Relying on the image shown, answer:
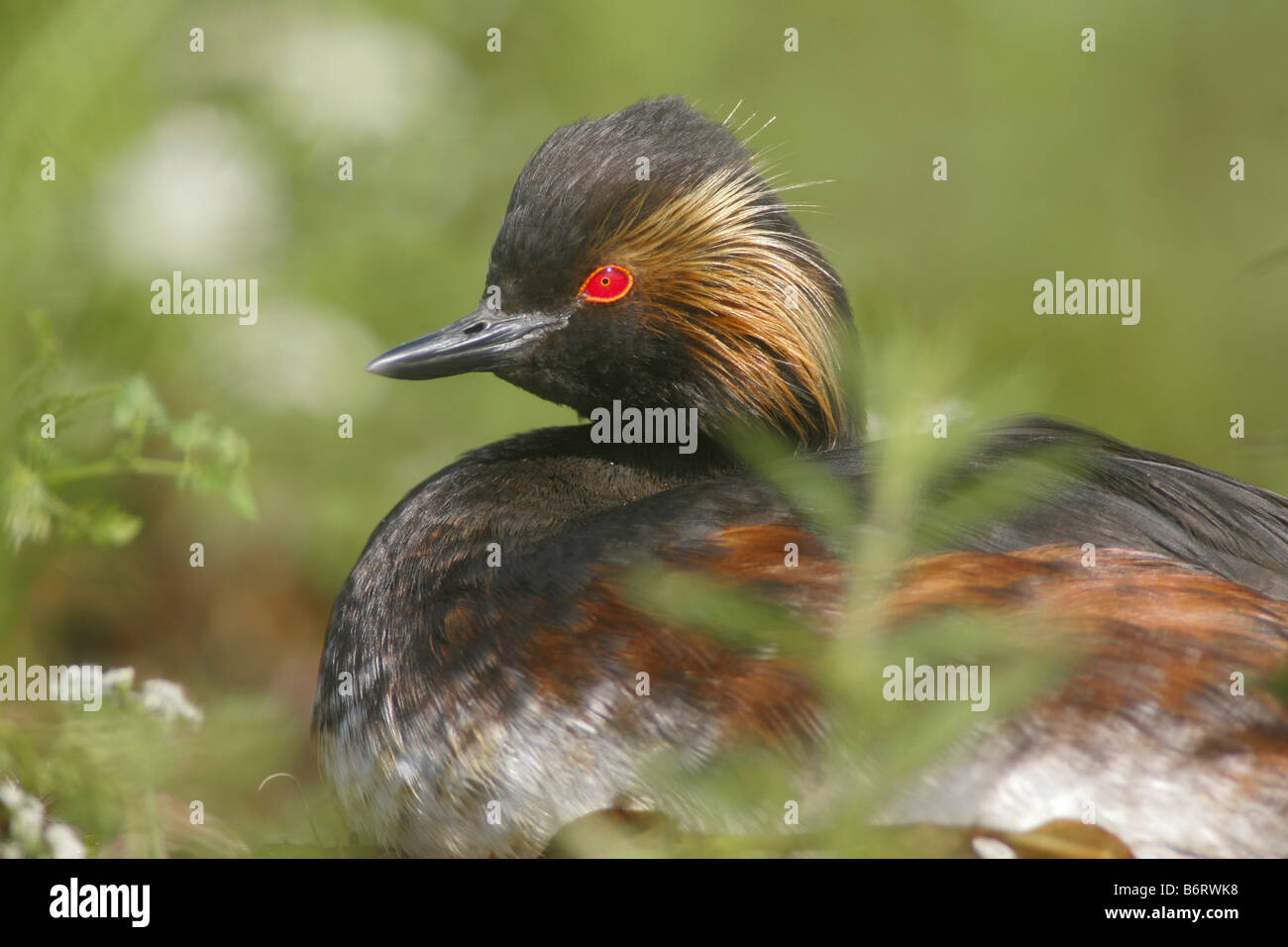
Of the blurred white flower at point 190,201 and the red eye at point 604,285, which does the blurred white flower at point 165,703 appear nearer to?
the red eye at point 604,285

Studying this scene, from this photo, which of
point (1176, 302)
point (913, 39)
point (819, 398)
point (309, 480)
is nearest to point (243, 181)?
point (309, 480)

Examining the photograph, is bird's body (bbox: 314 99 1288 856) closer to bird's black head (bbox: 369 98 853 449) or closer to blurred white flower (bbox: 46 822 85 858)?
bird's black head (bbox: 369 98 853 449)

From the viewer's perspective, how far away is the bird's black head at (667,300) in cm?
403

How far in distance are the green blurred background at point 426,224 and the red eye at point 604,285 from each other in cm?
74

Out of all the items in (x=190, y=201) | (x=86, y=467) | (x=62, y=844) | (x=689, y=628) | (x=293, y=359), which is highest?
(x=190, y=201)

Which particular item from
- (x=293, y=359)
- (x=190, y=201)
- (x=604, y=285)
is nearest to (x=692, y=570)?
(x=604, y=285)

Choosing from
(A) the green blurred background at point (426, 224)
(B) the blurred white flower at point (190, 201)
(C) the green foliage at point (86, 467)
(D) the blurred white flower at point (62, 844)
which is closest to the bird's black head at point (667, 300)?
(A) the green blurred background at point (426, 224)

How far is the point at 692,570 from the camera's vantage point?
339 centimetres

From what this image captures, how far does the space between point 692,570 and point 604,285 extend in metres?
1.04

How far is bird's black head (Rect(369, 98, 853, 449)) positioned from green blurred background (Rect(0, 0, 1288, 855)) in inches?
11.9

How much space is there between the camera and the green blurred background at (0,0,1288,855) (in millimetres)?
5277

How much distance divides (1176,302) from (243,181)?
5303 millimetres

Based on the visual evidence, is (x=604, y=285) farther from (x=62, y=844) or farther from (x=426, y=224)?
(x=426, y=224)

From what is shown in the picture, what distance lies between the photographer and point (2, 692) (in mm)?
4305
